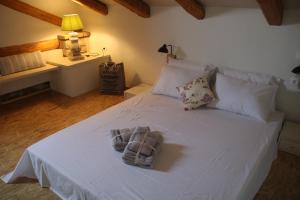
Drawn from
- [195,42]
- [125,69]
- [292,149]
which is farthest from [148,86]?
[292,149]

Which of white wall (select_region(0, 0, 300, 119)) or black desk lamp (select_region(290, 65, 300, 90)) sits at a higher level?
white wall (select_region(0, 0, 300, 119))

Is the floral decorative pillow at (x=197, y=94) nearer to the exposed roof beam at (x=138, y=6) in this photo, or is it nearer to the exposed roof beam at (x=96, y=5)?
the exposed roof beam at (x=138, y=6)

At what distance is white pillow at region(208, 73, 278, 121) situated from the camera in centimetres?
241

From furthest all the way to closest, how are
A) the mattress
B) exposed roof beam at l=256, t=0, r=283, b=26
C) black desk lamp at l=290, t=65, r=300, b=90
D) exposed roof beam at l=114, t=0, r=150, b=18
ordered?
exposed roof beam at l=114, t=0, r=150, b=18 < black desk lamp at l=290, t=65, r=300, b=90 < exposed roof beam at l=256, t=0, r=283, b=26 < the mattress

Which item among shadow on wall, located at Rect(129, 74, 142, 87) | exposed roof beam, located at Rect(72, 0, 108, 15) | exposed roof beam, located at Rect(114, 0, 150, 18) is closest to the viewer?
exposed roof beam, located at Rect(114, 0, 150, 18)

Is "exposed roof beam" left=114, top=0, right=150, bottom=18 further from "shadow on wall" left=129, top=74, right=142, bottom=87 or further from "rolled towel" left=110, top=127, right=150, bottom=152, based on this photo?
"rolled towel" left=110, top=127, right=150, bottom=152

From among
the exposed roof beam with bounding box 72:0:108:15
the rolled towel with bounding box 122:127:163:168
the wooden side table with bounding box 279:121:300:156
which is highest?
the exposed roof beam with bounding box 72:0:108:15

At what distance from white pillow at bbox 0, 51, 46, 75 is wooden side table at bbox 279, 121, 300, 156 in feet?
10.8

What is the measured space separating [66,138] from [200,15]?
1955 mm

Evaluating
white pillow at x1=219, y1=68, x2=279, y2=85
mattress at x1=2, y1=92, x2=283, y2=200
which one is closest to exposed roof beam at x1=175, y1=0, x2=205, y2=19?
white pillow at x1=219, y1=68, x2=279, y2=85

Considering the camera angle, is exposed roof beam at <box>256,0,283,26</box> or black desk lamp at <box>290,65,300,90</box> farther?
black desk lamp at <box>290,65,300,90</box>

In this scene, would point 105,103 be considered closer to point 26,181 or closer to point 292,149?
point 26,181

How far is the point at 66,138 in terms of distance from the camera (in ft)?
7.08

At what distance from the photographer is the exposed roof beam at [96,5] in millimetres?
3646
